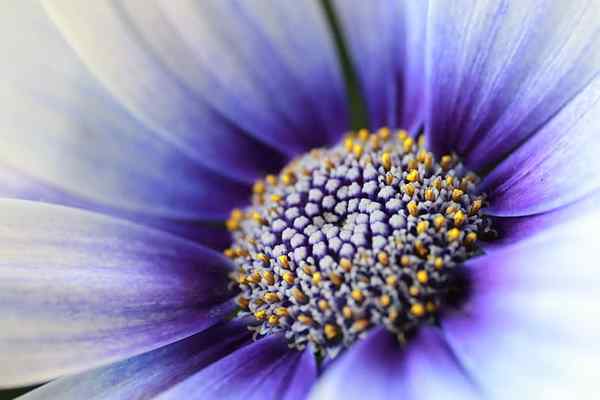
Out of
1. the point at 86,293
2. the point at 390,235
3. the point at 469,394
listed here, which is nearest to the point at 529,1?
the point at 390,235

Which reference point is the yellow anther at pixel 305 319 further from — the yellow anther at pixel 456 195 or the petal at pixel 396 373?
the yellow anther at pixel 456 195

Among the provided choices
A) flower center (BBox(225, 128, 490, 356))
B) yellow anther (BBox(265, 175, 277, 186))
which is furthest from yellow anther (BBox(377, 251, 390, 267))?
yellow anther (BBox(265, 175, 277, 186))

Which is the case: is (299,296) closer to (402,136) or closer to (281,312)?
(281,312)

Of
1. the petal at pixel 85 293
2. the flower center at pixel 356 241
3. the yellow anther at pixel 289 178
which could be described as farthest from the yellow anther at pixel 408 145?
the petal at pixel 85 293

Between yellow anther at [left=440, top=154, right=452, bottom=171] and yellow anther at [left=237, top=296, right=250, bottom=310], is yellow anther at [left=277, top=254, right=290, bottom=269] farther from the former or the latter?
yellow anther at [left=440, top=154, right=452, bottom=171]

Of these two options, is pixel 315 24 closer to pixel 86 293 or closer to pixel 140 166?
pixel 140 166

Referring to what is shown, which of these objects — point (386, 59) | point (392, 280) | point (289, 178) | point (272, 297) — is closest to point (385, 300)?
point (392, 280)
